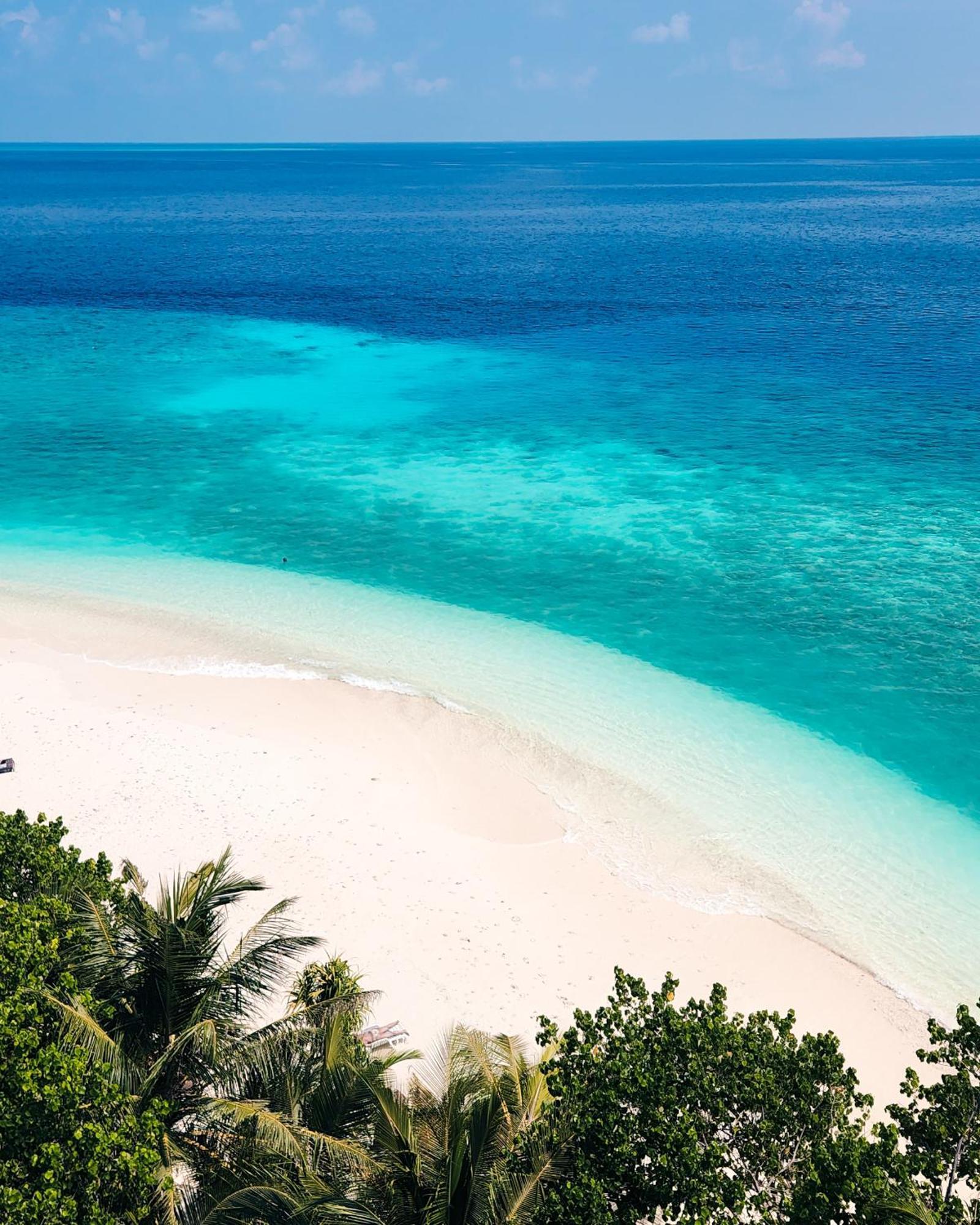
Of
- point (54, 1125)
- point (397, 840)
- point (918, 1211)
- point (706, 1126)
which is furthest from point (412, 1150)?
point (397, 840)

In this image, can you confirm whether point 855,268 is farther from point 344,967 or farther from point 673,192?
point 673,192

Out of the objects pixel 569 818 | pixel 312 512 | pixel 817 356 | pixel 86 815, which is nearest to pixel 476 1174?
pixel 569 818

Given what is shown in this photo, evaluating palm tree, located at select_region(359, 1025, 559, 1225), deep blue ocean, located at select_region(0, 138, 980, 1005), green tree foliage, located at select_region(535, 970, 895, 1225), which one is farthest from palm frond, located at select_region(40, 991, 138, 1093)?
deep blue ocean, located at select_region(0, 138, 980, 1005)

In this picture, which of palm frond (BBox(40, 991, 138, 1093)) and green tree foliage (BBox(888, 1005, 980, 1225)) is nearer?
green tree foliage (BBox(888, 1005, 980, 1225))

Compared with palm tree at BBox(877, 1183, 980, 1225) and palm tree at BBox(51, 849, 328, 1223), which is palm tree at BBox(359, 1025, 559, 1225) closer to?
palm tree at BBox(51, 849, 328, 1223)

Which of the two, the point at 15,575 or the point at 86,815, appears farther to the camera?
the point at 15,575

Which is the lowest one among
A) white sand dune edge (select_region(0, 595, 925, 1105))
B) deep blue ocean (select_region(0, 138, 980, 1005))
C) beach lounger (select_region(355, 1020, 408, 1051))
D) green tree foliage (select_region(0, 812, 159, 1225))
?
green tree foliage (select_region(0, 812, 159, 1225))
